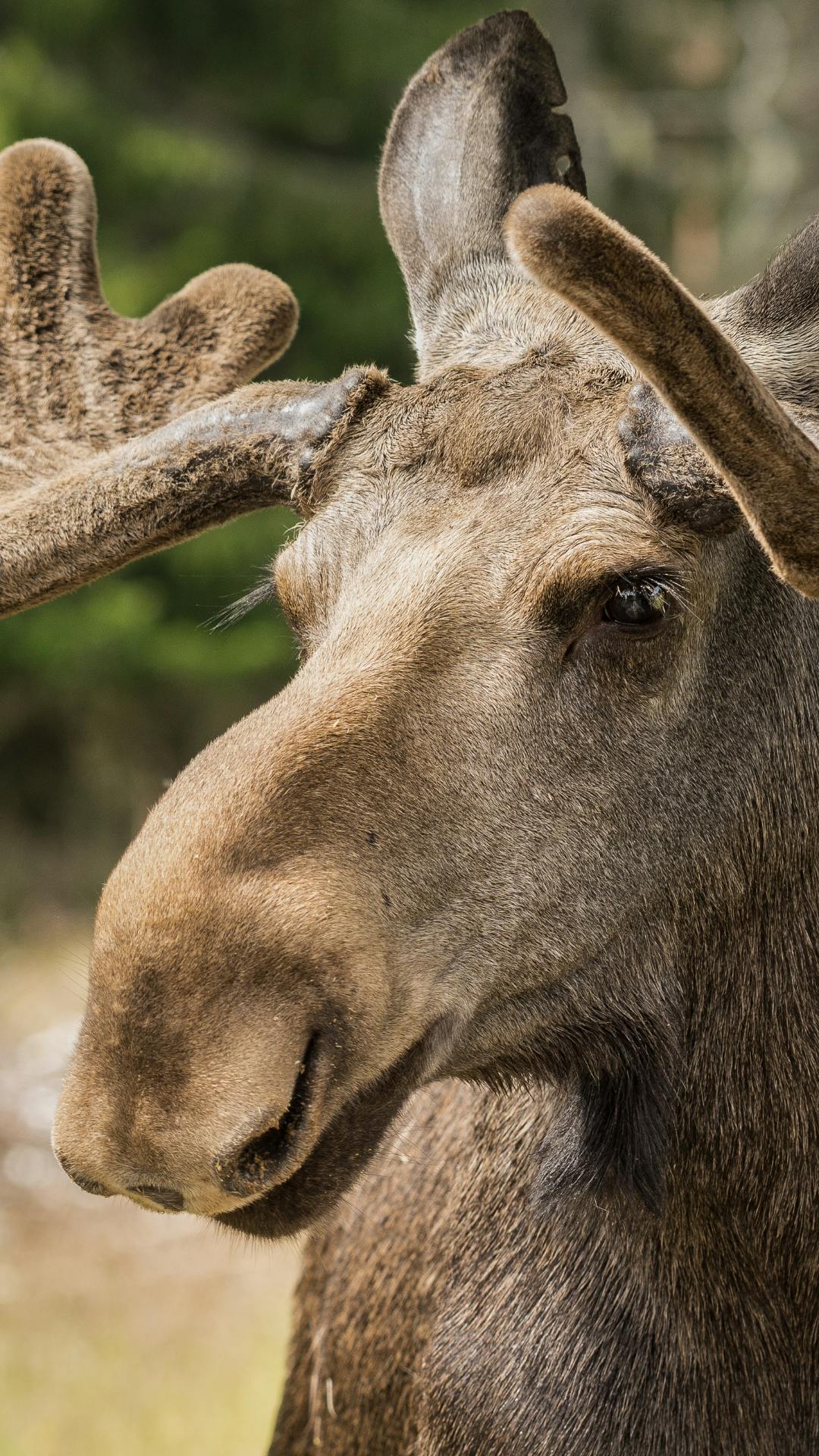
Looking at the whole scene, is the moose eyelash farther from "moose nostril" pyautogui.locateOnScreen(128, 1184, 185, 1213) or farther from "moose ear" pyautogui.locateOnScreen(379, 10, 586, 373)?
"moose nostril" pyautogui.locateOnScreen(128, 1184, 185, 1213)

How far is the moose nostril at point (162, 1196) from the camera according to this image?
6.32 ft

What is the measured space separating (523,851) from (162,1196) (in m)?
0.64

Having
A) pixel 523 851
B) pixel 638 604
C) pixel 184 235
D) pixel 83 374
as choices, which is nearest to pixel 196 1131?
pixel 523 851

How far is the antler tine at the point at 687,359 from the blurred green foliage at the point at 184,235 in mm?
7080

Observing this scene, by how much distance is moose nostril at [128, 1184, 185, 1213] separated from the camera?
193cm

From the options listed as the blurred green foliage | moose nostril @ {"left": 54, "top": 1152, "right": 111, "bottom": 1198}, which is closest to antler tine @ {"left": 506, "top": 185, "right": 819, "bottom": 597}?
moose nostril @ {"left": 54, "top": 1152, "right": 111, "bottom": 1198}

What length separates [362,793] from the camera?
2.05 metres

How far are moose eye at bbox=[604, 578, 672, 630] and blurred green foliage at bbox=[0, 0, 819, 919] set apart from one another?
22.4ft

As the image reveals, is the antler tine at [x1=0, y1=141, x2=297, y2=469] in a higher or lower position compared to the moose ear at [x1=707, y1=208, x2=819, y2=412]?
lower

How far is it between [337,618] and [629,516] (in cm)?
42

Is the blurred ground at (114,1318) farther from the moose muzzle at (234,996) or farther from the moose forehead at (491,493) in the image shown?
the moose muzzle at (234,996)

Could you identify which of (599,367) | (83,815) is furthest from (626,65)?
(599,367)

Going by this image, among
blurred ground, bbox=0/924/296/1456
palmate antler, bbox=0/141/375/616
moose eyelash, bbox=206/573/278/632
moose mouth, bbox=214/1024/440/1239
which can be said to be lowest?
blurred ground, bbox=0/924/296/1456

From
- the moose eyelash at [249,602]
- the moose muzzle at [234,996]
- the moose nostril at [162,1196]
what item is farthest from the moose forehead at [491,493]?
the moose nostril at [162,1196]
